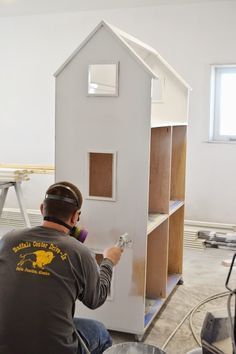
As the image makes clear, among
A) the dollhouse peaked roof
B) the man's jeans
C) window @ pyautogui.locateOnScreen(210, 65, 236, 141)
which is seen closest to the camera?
the man's jeans

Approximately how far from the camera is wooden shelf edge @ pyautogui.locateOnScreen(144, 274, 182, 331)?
2.86m

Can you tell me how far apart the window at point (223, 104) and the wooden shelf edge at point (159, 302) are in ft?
6.50

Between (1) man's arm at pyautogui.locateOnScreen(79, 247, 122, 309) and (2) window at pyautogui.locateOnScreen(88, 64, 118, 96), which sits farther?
(2) window at pyautogui.locateOnScreen(88, 64, 118, 96)

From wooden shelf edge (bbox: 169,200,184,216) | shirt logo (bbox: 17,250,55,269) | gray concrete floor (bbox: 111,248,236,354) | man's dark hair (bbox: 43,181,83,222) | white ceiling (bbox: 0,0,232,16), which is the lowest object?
gray concrete floor (bbox: 111,248,236,354)

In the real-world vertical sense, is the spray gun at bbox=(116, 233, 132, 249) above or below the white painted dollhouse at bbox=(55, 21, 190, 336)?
below

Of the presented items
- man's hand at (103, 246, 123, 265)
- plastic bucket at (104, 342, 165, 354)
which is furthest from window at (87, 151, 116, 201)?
plastic bucket at (104, 342, 165, 354)

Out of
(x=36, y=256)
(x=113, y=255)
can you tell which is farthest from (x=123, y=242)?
(x=36, y=256)

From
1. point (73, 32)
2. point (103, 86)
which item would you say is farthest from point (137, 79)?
point (73, 32)

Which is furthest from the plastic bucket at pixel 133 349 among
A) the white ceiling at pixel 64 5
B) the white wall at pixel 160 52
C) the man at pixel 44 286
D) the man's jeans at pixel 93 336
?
the white ceiling at pixel 64 5

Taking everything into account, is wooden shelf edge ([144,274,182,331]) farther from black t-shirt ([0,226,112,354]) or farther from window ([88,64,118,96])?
window ([88,64,118,96])

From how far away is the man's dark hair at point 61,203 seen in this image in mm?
1853

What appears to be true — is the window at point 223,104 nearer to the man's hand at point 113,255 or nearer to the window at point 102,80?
the window at point 102,80

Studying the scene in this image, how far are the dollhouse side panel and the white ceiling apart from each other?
2606mm

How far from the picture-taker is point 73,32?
18.0 ft
